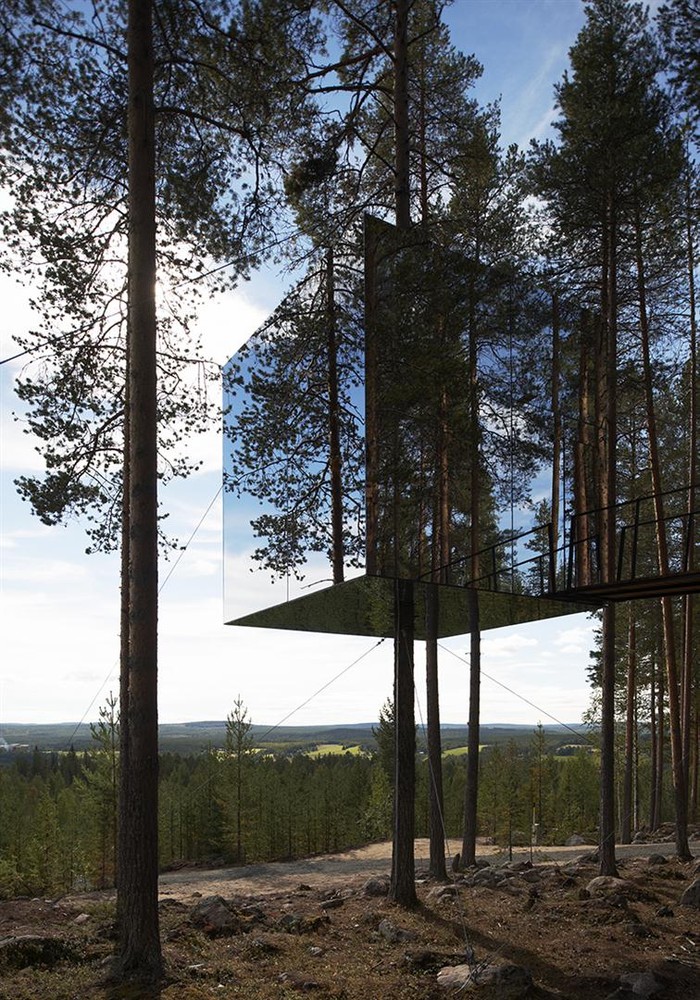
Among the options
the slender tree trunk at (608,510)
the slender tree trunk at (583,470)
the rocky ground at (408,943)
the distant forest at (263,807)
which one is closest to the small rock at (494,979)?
the rocky ground at (408,943)

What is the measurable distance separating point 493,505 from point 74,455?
636 centimetres

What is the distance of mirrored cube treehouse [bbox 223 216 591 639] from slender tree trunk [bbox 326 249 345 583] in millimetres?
18

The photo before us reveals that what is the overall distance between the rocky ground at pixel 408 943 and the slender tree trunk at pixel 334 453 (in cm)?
397

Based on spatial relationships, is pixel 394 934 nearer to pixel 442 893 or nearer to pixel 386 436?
pixel 442 893

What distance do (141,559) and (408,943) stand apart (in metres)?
5.19

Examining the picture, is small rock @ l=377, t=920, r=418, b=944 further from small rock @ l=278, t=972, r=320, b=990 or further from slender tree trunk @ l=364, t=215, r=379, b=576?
slender tree trunk @ l=364, t=215, r=379, b=576

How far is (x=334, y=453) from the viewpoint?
29.4ft

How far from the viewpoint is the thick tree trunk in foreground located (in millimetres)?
10781

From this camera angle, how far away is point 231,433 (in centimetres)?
1087

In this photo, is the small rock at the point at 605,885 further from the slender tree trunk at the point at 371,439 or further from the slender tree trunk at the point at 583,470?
the slender tree trunk at the point at 371,439

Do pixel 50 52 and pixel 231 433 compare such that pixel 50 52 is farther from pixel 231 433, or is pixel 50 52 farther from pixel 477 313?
pixel 477 313

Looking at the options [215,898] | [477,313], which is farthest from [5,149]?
[215,898]

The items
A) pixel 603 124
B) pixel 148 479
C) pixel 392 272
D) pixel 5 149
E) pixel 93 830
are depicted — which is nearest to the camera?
pixel 148 479

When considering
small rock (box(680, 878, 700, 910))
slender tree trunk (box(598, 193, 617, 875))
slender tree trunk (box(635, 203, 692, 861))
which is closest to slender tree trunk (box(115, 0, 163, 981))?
slender tree trunk (box(598, 193, 617, 875))
